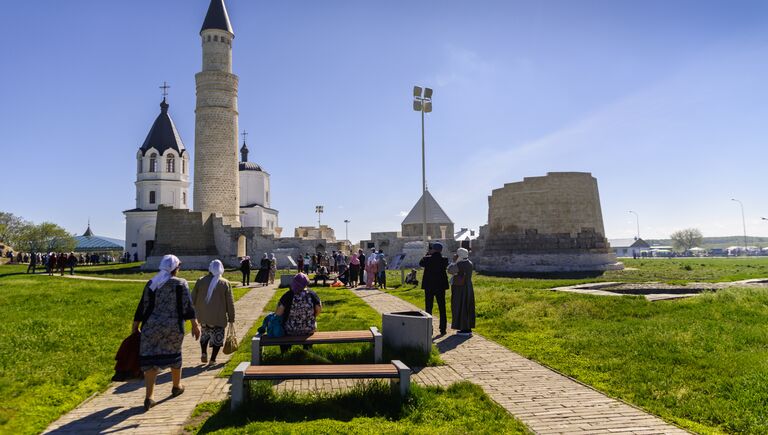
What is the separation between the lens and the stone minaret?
40.6 meters

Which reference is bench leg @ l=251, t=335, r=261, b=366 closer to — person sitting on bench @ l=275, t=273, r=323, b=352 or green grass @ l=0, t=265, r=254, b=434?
person sitting on bench @ l=275, t=273, r=323, b=352

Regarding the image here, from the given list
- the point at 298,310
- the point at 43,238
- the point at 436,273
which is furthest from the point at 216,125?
the point at 43,238

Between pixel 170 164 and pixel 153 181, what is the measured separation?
2.46m

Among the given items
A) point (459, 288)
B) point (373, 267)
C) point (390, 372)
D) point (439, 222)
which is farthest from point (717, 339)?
point (439, 222)

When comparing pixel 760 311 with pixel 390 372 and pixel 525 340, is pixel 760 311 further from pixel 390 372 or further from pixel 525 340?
pixel 390 372

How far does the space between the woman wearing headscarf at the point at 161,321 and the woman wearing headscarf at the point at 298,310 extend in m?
1.58

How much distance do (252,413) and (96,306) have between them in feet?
36.0

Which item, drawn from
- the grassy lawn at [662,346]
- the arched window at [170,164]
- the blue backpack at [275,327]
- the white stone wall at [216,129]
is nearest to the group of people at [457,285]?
the grassy lawn at [662,346]

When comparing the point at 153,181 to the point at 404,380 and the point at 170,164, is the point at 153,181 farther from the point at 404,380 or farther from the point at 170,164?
the point at 404,380

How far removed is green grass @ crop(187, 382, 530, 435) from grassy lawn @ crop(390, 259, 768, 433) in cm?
175

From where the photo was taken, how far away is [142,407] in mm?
5547

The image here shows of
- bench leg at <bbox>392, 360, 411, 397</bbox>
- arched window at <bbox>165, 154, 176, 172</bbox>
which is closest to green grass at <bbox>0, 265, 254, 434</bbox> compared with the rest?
bench leg at <bbox>392, 360, 411, 397</bbox>

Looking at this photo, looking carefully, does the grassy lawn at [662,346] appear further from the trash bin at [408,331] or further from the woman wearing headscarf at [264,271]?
the woman wearing headscarf at [264,271]

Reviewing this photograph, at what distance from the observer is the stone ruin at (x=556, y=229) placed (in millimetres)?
29484
